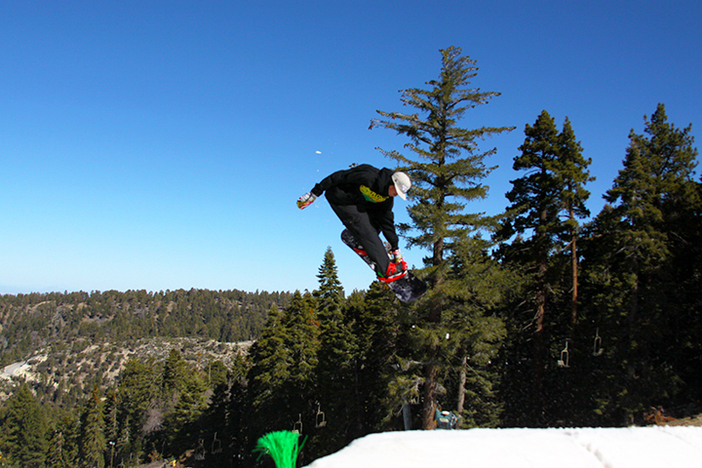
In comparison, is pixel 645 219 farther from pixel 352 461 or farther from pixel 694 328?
pixel 352 461

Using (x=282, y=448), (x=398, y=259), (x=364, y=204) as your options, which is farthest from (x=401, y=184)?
(x=282, y=448)

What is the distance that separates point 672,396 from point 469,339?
13.9m

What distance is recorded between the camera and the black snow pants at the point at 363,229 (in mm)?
6211

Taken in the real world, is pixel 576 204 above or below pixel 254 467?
above

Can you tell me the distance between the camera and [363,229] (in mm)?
6230

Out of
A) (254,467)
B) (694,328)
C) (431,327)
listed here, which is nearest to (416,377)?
(431,327)

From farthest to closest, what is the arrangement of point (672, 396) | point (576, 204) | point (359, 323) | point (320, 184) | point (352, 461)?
1. point (359, 323)
2. point (576, 204)
3. point (672, 396)
4. point (320, 184)
5. point (352, 461)

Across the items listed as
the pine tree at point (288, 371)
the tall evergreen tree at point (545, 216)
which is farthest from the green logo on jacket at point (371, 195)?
the pine tree at point (288, 371)

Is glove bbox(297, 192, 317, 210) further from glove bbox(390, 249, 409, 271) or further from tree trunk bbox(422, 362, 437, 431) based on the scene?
tree trunk bbox(422, 362, 437, 431)

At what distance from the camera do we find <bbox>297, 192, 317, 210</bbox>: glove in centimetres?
612

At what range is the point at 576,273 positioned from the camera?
25.4 meters

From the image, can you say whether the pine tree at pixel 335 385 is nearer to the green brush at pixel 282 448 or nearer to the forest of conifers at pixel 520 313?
the forest of conifers at pixel 520 313

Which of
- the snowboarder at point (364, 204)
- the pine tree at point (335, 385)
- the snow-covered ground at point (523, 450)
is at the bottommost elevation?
the pine tree at point (335, 385)

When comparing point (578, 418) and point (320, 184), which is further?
point (578, 418)
